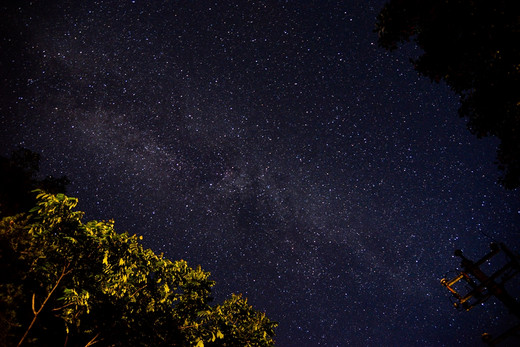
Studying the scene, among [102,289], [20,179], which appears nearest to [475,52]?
[102,289]

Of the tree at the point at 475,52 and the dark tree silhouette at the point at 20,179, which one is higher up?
the dark tree silhouette at the point at 20,179

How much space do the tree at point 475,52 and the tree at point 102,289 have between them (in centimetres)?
843

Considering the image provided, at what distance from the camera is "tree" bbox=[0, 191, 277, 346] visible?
18.2 ft

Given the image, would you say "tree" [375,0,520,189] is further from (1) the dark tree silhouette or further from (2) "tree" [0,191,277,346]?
(1) the dark tree silhouette

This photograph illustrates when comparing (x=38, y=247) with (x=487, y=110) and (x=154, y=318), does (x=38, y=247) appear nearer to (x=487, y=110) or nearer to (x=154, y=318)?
(x=154, y=318)

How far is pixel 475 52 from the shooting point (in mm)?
5543

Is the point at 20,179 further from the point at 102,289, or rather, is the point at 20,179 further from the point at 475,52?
the point at 475,52

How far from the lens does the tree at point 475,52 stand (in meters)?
5.16

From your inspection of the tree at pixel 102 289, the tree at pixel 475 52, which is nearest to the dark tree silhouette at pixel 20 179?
the tree at pixel 102 289

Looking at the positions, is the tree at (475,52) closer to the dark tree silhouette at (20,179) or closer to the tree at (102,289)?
the tree at (102,289)

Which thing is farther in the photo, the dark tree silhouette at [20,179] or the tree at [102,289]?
the dark tree silhouette at [20,179]

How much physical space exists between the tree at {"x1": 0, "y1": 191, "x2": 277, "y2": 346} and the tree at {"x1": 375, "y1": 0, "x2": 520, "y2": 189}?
27.7 ft

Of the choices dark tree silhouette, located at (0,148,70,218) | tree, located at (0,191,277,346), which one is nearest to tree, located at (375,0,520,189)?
tree, located at (0,191,277,346)

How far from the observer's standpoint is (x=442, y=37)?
5910mm
